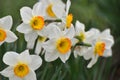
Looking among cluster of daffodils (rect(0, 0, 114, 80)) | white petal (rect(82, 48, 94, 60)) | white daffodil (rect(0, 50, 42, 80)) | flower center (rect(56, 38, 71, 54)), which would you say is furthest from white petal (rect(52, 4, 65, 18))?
white petal (rect(82, 48, 94, 60))

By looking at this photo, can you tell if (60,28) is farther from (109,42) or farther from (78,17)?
→ (78,17)

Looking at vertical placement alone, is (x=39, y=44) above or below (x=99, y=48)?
above

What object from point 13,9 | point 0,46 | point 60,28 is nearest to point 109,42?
point 60,28

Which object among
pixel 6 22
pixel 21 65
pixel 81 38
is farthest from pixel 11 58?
pixel 81 38

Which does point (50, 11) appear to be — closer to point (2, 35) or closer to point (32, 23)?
point (32, 23)

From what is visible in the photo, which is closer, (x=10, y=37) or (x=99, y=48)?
(x=10, y=37)

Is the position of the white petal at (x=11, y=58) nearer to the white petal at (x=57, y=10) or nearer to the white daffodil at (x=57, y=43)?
the white daffodil at (x=57, y=43)
